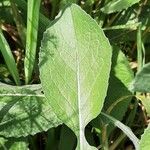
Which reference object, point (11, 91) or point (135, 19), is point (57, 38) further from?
point (135, 19)

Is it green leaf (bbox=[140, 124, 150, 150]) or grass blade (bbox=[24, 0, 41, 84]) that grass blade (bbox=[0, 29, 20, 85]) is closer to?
grass blade (bbox=[24, 0, 41, 84])

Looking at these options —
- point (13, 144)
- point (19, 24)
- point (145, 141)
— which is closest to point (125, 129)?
point (145, 141)

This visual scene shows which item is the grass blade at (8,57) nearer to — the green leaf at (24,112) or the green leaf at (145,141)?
the green leaf at (24,112)

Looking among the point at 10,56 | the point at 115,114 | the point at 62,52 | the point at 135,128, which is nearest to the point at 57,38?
the point at 62,52

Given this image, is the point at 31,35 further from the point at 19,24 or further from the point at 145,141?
the point at 145,141

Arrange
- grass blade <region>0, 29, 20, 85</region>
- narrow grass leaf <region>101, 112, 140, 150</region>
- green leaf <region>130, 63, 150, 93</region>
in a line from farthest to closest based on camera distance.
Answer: grass blade <region>0, 29, 20, 85</region>
narrow grass leaf <region>101, 112, 140, 150</region>
green leaf <region>130, 63, 150, 93</region>

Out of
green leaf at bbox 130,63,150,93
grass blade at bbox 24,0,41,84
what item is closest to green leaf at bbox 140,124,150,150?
green leaf at bbox 130,63,150,93

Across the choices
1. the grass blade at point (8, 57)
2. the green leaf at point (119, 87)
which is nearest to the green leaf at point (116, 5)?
the green leaf at point (119, 87)
